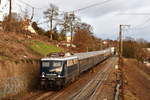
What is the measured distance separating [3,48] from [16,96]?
27.7ft

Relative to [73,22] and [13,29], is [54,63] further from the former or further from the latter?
[73,22]

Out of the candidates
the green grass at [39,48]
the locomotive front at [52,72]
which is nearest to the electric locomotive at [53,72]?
the locomotive front at [52,72]

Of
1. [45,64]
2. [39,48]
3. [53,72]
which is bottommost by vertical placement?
[53,72]

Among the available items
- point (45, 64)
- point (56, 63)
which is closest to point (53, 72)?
point (56, 63)

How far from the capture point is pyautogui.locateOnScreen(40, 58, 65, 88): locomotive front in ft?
74.4

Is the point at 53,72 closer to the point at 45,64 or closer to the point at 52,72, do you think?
the point at 52,72

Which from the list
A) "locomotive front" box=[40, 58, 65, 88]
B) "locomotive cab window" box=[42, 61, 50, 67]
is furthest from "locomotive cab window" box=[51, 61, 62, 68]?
"locomotive cab window" box=[42, 61, 50, 67]

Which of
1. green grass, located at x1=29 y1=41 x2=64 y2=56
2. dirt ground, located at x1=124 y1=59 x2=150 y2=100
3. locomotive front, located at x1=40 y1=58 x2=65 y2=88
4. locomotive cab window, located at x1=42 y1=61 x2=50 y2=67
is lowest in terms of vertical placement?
dirt ground, located at x1=124 y1=59 x2=150 y2=100

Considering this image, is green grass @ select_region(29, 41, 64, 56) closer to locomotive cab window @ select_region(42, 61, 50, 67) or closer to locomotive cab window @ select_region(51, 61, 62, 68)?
locomotive cab window @ select_region(42, 61, 50, 67)

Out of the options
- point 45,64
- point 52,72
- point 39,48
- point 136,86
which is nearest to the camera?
point 52,72

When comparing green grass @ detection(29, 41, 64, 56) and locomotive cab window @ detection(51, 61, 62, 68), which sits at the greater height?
green grass @ detection(29, 41, 64, 56)

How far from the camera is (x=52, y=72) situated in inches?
900

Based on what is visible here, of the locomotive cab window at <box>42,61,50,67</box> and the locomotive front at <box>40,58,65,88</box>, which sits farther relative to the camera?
the locomotive cab window at <box>42,61,50,67</box>

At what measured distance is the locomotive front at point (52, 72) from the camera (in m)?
22.7
